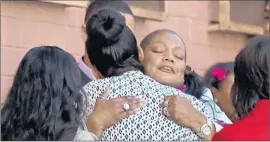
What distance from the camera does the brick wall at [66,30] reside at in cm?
451

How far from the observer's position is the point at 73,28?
484 centimetres

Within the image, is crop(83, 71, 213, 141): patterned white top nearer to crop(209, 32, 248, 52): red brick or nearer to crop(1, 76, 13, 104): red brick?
crop(1, 76, 13, 104): red brick

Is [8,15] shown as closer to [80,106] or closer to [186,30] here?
[186,30]

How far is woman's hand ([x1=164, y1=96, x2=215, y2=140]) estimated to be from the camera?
294cm

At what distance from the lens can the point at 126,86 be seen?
297 centimetres

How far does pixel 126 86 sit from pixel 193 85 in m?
0.65

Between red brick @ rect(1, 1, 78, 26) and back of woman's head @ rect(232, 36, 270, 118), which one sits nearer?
back of woman's head @ rect(232, 36, 270, 118)

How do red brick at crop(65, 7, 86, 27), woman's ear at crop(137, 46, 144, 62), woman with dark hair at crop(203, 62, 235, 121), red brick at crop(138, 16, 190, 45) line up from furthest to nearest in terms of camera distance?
red brick at crop(138, 16, 190, 45)
red brick at crop(65, 7, 86, 27)
woman with dark hair at crop(203, 62, 235, 121)
woman's ear at crop(137, 46, 144, 62)

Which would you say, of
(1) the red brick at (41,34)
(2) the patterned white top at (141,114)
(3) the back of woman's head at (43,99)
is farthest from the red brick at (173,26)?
(3) the back of woman's head at (43,99)

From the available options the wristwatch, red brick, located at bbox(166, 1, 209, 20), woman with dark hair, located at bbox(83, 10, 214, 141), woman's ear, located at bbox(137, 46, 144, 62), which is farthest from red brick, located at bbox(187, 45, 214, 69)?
the wristwatch

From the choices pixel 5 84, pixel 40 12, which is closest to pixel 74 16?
pixel 40 12

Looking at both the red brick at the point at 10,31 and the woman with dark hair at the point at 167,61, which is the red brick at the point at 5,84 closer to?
the red brick at the point at 10,31

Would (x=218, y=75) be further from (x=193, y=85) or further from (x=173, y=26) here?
(x=173, y=26)

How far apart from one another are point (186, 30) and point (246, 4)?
0.73 m
